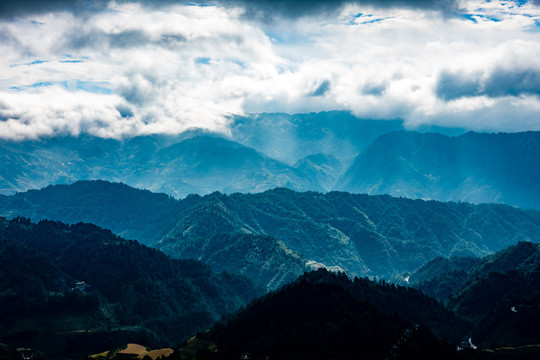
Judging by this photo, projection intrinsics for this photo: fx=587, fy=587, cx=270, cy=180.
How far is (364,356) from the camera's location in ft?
653

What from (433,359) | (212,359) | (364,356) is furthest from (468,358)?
(212,359)

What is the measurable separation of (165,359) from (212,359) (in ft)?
52.6

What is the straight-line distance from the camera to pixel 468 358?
19950 cm

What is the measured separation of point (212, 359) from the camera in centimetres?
19812

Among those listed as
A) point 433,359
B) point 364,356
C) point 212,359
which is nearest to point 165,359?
point 212,359

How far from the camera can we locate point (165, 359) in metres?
199

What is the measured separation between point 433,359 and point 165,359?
295 feet

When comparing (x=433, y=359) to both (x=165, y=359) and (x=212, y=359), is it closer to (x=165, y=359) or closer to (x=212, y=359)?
(x=212, y=359)

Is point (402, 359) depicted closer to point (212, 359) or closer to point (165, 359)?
point (212, 359)

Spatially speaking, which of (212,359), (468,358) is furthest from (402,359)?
(212,359)

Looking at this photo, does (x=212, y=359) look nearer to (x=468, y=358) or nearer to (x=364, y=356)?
(x=364, y=356)

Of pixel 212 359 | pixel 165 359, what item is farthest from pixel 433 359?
pixel 165 359

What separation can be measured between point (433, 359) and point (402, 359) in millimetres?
10884

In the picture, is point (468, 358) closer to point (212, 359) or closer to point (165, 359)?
point (212, 359)
